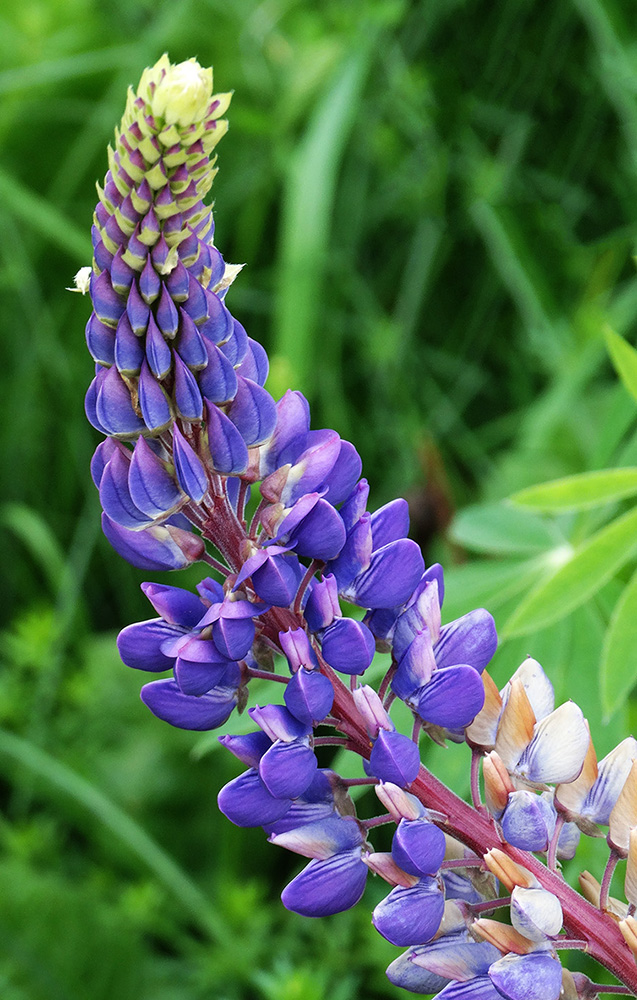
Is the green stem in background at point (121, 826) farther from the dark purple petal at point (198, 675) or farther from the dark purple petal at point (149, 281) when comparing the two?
the dark purple petal at point (149, 281)

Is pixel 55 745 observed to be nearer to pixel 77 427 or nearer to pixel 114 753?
pixel 114 753

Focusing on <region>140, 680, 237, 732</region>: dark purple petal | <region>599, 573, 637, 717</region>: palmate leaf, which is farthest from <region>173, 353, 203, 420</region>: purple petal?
<region>599, 573, 637, 717</region>: palmate leaf

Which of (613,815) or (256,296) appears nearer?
(613,815)

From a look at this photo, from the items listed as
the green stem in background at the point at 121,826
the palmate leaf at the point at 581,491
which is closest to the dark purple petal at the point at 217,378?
the palmate leaf at the point at 581,491

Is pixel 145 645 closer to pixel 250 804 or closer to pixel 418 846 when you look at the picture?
pixel 250 804

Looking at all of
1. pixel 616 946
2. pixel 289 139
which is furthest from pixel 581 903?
pixel 289 139
